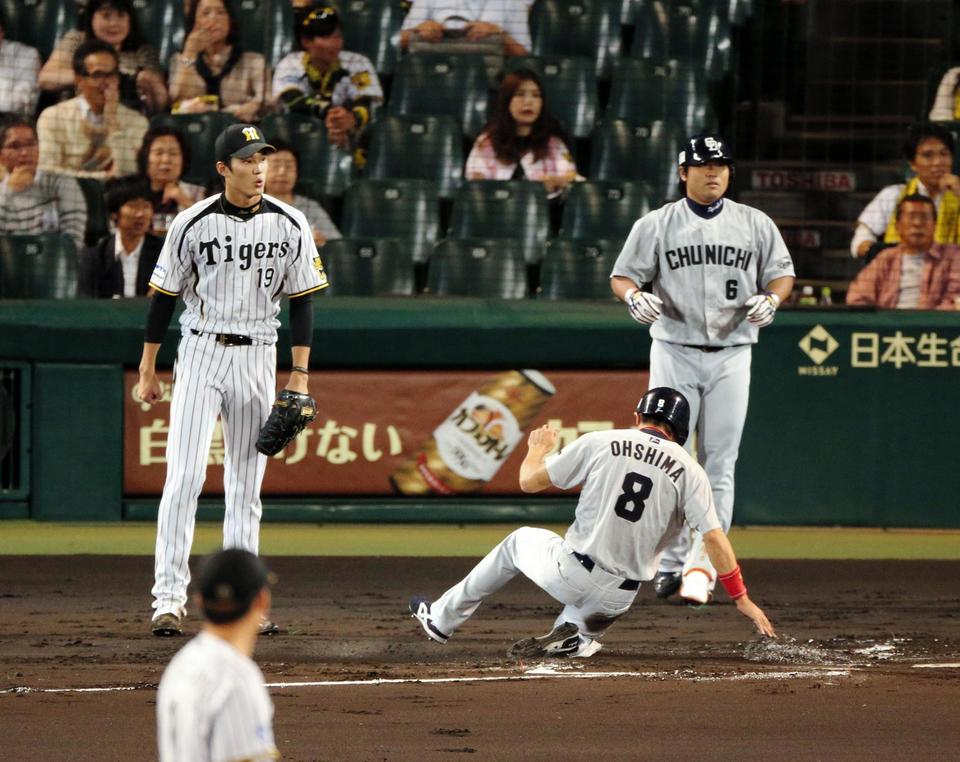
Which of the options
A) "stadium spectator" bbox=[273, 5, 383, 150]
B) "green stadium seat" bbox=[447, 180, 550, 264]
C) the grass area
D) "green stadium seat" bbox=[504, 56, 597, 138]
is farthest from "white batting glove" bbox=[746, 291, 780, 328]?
"stadium spectator" bbox=[273, 5, 383, 150]

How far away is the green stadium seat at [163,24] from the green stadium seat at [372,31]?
113 cm

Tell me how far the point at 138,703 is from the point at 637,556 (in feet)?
5.79

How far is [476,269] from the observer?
991cm

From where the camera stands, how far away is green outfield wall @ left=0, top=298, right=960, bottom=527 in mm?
9164

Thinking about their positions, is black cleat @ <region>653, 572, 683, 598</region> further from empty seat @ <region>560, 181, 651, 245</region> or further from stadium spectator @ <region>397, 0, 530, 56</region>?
stadium spectator @ <region>397, 0, 530, 56</region>

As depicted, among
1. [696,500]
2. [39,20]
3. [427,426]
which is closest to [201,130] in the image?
[39,20]

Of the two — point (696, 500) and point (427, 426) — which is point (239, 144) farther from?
point (427, 426)

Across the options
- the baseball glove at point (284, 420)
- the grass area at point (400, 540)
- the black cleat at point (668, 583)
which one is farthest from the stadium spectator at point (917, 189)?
the baseball glove at point (284, 420)

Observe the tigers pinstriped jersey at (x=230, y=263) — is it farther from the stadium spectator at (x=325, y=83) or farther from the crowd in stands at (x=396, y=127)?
the stadium spectator at (x=325, y=83)

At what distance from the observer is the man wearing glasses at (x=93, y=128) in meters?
10.2

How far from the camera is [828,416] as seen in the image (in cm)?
933

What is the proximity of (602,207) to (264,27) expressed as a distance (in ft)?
8.89

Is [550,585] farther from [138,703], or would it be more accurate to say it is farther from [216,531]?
[216,531]

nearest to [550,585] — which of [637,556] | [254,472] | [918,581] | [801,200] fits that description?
[637,556]
